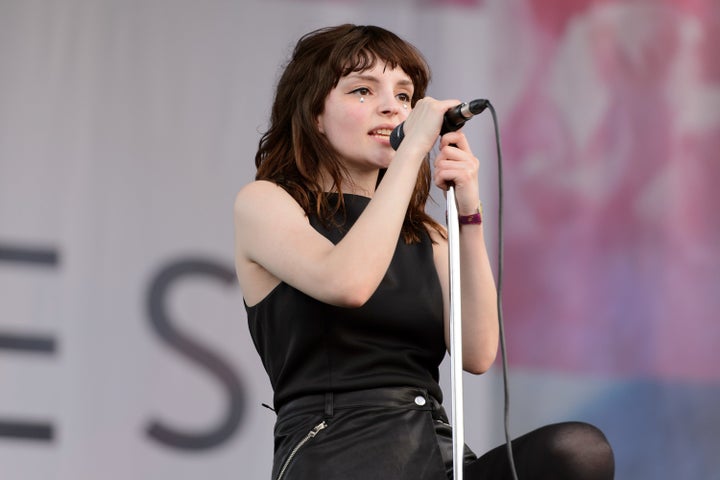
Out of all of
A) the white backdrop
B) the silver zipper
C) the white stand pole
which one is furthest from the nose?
the white backdrop

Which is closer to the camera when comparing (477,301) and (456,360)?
(456,360)

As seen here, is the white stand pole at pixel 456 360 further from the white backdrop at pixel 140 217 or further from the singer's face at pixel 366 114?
the white backdrop at pixel 140 217

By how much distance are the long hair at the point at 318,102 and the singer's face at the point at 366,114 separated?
0.02 m

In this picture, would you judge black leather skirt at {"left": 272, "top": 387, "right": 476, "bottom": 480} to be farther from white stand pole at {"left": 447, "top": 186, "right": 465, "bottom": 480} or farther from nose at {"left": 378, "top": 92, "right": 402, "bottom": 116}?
nose at {"left": 378, "top": 92, "right": 402, "bottom": 116}

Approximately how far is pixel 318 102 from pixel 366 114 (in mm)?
104

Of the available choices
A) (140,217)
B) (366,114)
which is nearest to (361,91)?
(366,114)

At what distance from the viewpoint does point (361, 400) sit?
61.9 inches

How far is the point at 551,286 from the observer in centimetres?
277

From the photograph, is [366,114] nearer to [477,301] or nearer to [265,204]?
[265,204]

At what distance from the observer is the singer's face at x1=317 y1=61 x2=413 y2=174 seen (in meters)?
1.74

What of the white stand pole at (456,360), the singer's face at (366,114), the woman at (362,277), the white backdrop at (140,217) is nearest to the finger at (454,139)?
the woman at (362,277)

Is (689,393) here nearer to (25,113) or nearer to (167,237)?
(167,237)

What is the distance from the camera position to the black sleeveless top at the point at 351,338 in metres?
1.59

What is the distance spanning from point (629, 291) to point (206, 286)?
43.3 inches
